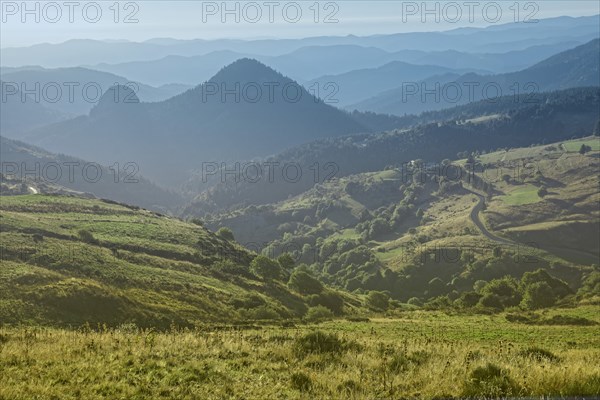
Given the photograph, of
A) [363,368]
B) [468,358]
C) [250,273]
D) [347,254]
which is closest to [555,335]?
[468,358]

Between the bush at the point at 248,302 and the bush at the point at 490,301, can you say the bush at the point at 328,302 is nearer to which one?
the bush at the point at 248,302

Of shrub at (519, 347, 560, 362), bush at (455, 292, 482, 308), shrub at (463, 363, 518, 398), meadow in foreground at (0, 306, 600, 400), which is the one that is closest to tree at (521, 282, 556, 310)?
bush at (455, 292, 482, 308)

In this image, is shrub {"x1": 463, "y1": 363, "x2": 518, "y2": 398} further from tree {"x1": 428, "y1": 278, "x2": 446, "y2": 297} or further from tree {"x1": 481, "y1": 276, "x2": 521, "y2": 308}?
tree {"x1": 428, "y1": 278, "x2": 446, "y2": 297}

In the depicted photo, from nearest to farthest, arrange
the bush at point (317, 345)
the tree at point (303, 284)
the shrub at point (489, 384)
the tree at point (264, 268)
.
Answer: the shrub at point (489, 384) < the bush at point (317, 345) < the tree at point (303, 284) < the tree at point (264, 268)

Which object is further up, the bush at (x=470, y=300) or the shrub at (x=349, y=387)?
the shrub at (x=349, y=387)

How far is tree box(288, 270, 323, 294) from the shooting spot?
76.3 meters

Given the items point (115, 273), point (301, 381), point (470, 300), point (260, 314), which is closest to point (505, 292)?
point (470, 300)

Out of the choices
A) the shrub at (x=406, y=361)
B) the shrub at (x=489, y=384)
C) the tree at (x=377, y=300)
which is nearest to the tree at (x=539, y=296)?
the tree at (x=377, y=300)

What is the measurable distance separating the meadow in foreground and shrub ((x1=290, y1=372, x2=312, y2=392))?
0.09 ft

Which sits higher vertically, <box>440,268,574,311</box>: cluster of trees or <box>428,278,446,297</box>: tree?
<box>440,268,574,311</box>: cluster of trees

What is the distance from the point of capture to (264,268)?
82.6 m

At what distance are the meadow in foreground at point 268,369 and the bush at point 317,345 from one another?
4cm

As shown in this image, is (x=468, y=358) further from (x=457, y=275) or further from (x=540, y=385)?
(x=457, y=275)

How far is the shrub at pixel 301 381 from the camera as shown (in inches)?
493
